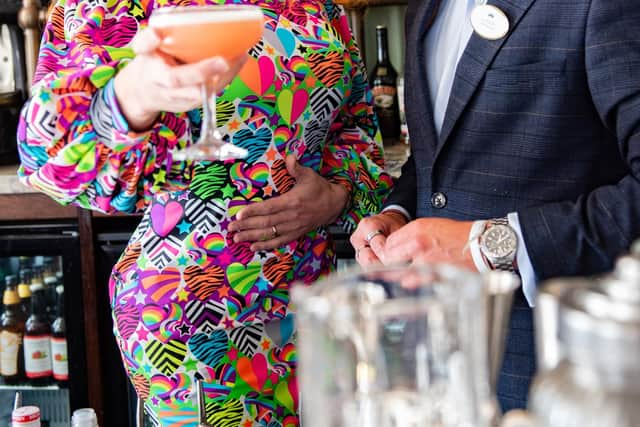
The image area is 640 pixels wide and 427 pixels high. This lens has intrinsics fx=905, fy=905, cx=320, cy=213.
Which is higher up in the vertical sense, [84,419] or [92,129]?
[92,129]

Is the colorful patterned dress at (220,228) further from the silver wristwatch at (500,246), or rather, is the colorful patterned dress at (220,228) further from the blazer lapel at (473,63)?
the silver wristwatch at (500,246)

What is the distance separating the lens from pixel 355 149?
5.52 ft

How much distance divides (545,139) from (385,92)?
1.80m

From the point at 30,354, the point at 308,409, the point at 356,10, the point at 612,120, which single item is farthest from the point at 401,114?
the point at 308,409

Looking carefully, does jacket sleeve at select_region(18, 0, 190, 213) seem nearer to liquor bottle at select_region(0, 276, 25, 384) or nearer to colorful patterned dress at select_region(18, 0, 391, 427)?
colorful patterned dress at select_region(18, 0, 391, 427)

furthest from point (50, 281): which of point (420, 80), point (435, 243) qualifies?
point (435, 243)

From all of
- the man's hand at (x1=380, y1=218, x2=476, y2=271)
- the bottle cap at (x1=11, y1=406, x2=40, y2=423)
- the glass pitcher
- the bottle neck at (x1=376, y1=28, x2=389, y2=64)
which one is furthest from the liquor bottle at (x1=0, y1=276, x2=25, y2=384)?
the glass pitcher

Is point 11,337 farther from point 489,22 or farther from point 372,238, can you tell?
point 489,22

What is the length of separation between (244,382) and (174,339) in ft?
0.46

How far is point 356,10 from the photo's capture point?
9.95 ft

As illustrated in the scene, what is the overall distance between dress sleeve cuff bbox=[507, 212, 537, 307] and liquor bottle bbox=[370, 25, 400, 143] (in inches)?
71.2

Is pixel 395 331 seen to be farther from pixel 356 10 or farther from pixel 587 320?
pixel 356 10

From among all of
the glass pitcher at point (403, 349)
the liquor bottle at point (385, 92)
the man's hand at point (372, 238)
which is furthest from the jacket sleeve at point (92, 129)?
the liquor bottle at point (385, 92)

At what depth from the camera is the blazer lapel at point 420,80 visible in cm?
140
